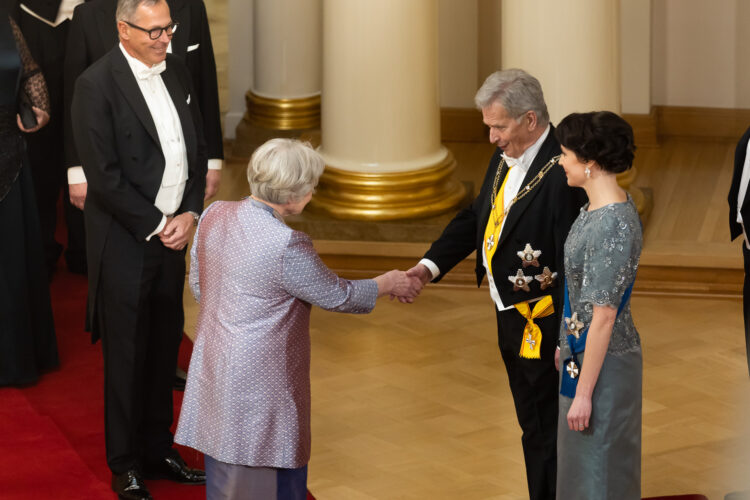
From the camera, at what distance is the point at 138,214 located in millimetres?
4555

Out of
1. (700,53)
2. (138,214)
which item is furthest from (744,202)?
(700,53)

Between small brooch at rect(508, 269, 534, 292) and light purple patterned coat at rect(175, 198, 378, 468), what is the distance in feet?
1.97

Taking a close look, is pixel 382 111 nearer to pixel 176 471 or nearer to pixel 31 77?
pixel 31 77

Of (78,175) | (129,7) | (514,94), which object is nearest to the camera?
(514,94)

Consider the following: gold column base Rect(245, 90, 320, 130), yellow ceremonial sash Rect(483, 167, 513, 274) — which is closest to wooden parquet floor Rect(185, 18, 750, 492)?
yellow ceremonial sash Rect(483, 167, 513, 274)

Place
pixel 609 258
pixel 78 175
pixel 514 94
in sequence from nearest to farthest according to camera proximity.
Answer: pixel 609 258 < pixel 514 94 < pixel 78 175

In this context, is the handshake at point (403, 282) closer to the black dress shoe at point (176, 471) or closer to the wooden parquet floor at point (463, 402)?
the wooden parquet floor at point (463, 402)

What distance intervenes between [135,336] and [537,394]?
4.89 ft

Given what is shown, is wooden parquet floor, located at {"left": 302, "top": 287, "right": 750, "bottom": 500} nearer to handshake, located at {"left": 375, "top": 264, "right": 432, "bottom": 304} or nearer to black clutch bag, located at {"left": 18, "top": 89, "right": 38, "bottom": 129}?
handshake, located at {"left": 375, "top": 264, "right": 432, "bottom": 304}

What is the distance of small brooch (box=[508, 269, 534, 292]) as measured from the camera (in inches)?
165

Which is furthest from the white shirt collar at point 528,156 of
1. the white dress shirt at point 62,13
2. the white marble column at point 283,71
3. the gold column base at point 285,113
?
the gold column base at point 285,113

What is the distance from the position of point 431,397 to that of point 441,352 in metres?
0.58

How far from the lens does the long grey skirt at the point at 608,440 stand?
372 centimetres

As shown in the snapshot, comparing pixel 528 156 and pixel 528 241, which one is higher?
pixel 528 156
